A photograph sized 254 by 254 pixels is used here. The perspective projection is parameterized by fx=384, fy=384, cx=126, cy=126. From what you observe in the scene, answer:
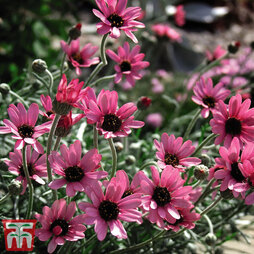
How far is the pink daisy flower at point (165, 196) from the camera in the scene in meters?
0.89

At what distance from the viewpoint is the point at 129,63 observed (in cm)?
130

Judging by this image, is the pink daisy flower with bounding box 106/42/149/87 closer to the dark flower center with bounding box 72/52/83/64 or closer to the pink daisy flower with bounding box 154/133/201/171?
the dark flower center with bounding box 72/52/83/64

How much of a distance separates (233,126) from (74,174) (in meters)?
0.43

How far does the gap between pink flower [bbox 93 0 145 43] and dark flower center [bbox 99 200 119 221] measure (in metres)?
0.42

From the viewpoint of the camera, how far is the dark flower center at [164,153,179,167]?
1004mm

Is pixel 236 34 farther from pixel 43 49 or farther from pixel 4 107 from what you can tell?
pixel 4 107

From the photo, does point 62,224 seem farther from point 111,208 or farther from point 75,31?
point 75,31

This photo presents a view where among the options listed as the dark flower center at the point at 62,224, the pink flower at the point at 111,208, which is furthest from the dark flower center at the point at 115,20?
the dark flower center at the point at 62,224

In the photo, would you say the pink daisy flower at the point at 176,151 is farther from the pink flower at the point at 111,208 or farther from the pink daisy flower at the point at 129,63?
the pink daisy flower at the point at 129,63

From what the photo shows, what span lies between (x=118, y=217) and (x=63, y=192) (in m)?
0.35

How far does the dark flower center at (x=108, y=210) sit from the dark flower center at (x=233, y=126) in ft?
1.19

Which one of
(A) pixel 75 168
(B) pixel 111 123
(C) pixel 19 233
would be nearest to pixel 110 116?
(B) pixel 111 123

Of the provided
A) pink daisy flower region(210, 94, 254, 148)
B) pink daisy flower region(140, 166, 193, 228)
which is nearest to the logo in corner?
pink daisy flower region(140, 166, 193, 228)

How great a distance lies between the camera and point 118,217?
87cm
